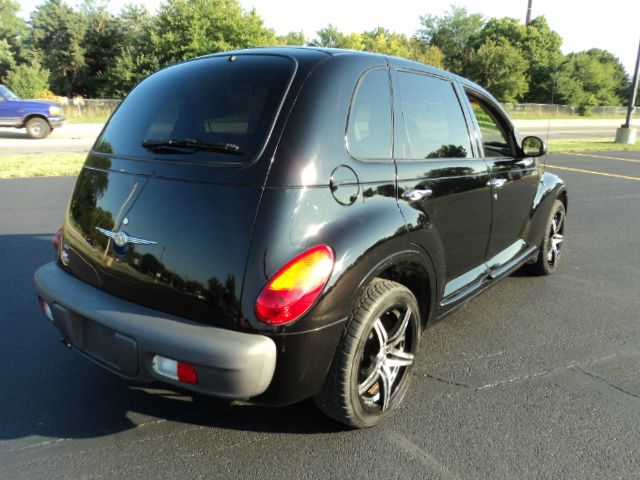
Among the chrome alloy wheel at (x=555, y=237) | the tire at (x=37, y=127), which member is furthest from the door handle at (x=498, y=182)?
the tire at (x=37, y=127)

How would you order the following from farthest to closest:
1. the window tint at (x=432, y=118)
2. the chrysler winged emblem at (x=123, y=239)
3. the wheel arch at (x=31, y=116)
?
1. the wheel arch at (x=31, y=116)
2. the window tint at (x=432, y=118)
3. the chrysler winged emblem at (x=123, y=239)

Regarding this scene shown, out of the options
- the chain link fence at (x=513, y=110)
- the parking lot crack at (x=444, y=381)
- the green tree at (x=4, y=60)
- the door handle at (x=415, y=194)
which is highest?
the green tree at (x=4, y=60)

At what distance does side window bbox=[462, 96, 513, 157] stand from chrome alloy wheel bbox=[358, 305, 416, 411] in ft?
5.02

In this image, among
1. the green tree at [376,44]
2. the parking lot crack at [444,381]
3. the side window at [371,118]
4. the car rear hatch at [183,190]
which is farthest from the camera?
the green tree at [376,44]

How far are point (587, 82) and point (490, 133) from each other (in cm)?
6658

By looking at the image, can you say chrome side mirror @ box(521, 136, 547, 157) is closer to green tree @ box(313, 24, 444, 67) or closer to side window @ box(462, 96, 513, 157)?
side window @ box(462, 96, 513, 157)

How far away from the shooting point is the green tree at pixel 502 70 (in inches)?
2249

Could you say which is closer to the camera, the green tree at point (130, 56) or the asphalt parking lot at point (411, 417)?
the asphalt parking lot at point (411, 417)

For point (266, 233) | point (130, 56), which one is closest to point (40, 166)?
point (266, 233)

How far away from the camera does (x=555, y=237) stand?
4.92 metres

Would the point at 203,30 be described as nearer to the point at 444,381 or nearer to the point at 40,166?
the point at 40,166

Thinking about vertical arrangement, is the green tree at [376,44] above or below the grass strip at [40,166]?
above

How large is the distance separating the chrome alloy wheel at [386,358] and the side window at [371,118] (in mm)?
774

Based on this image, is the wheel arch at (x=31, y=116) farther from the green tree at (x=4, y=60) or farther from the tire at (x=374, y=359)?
the green tree at (x=4, y=60)
